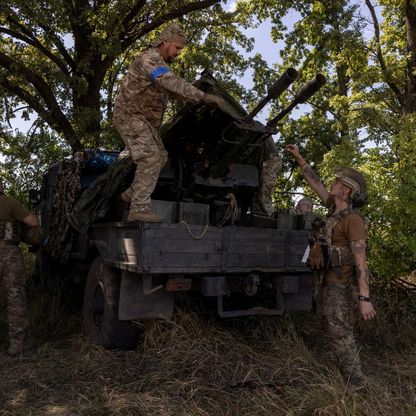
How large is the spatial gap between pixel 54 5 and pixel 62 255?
6.12 meters

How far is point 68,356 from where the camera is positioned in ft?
16.0

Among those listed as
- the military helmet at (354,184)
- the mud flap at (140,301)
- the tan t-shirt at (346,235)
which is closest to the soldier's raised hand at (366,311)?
the tan t-shirt at (346,235)

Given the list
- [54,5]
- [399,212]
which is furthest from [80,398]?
[54,5]

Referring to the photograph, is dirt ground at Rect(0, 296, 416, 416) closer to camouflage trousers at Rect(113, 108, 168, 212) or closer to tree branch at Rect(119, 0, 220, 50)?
camouflage trousers at Rect(113, 108, 168, 212)

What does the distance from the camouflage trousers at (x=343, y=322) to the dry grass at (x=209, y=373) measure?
12 cm

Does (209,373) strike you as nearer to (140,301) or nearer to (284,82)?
(140,301)

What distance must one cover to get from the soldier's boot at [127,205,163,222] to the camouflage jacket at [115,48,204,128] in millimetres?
933

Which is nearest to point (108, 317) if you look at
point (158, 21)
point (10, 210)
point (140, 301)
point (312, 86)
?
point (140, 301)

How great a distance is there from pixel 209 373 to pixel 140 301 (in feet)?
2.87

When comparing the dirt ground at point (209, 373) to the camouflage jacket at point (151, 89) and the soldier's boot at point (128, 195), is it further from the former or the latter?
the camouflage jacket at point (151, 89)

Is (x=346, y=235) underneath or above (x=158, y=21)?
underneath

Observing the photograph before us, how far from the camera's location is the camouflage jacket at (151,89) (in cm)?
434

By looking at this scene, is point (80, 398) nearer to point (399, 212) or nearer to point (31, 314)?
point (31, 314)

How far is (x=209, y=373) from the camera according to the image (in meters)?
4.21
